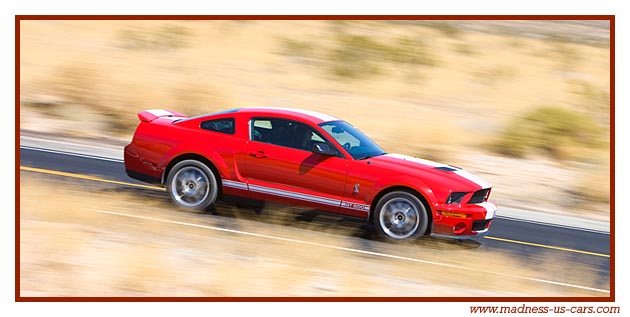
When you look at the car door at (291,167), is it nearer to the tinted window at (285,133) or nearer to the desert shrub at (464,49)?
the tinted window at (285,133)

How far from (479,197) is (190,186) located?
3.92m

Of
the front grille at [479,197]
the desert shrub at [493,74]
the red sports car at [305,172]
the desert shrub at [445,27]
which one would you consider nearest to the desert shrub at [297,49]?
the desert shrub at [493,74]

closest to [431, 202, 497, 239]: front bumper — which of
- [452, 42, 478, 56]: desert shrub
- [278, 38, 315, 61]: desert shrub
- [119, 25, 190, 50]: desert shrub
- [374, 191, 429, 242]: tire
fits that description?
[374, 191, 429, 242]: tire

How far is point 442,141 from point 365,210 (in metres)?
7.42

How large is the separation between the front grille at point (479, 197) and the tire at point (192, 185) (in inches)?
135

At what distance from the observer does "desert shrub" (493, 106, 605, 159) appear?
58.2 feet

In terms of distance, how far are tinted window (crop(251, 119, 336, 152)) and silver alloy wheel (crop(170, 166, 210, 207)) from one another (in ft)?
3.10

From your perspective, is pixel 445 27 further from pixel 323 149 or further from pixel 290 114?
pixel 323 149

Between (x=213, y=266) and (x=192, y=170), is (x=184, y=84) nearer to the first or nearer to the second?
(x=192, y=170)

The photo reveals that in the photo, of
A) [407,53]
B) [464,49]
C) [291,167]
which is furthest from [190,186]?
[464,49]

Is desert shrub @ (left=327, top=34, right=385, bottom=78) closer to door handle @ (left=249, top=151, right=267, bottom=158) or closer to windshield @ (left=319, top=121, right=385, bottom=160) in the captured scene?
windshield @ (left=319, top=121, right=385, bottom=160)

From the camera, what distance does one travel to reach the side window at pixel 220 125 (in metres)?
11.1

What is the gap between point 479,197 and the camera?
35.4ft
